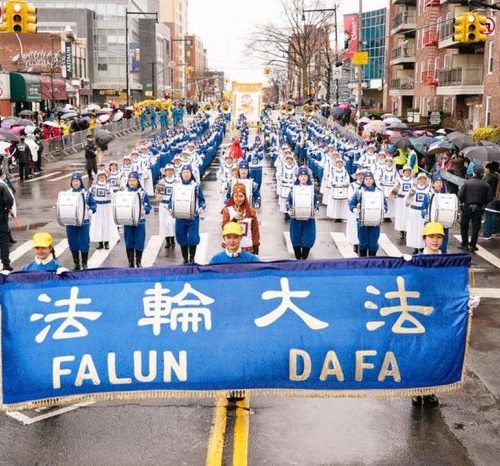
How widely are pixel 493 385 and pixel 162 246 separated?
30.8 ft

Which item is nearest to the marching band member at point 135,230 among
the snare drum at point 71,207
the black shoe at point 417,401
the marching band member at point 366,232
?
the snare drum at point 71,207

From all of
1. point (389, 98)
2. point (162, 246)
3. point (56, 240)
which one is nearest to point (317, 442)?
point (162, 246)

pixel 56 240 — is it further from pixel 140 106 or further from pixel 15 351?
pixel 140 106

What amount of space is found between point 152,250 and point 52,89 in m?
41.8

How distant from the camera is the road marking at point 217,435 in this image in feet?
19.9

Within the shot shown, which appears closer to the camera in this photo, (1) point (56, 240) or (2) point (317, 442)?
(2) point (317, 442)

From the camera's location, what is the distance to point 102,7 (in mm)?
100625

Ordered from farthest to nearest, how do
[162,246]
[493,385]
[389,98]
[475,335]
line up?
[389,98] → [162,246] → [475,335] → [493,385]

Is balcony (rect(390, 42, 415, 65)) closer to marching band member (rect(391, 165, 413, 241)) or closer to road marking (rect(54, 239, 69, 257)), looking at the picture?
marching band member (rect(391, 165, 413, 241))

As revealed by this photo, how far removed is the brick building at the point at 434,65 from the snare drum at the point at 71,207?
71.4 feet

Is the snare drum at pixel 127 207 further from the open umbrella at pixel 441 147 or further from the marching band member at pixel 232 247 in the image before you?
the open umbrella at pixel 441 147

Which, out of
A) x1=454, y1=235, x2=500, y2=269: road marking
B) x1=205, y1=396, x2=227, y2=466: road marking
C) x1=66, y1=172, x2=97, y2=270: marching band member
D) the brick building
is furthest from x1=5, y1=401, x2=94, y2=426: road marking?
the brick building

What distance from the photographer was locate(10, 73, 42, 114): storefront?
49781 mm

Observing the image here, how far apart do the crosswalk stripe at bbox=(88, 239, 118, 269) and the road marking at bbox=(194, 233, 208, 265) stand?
5.90 feet
